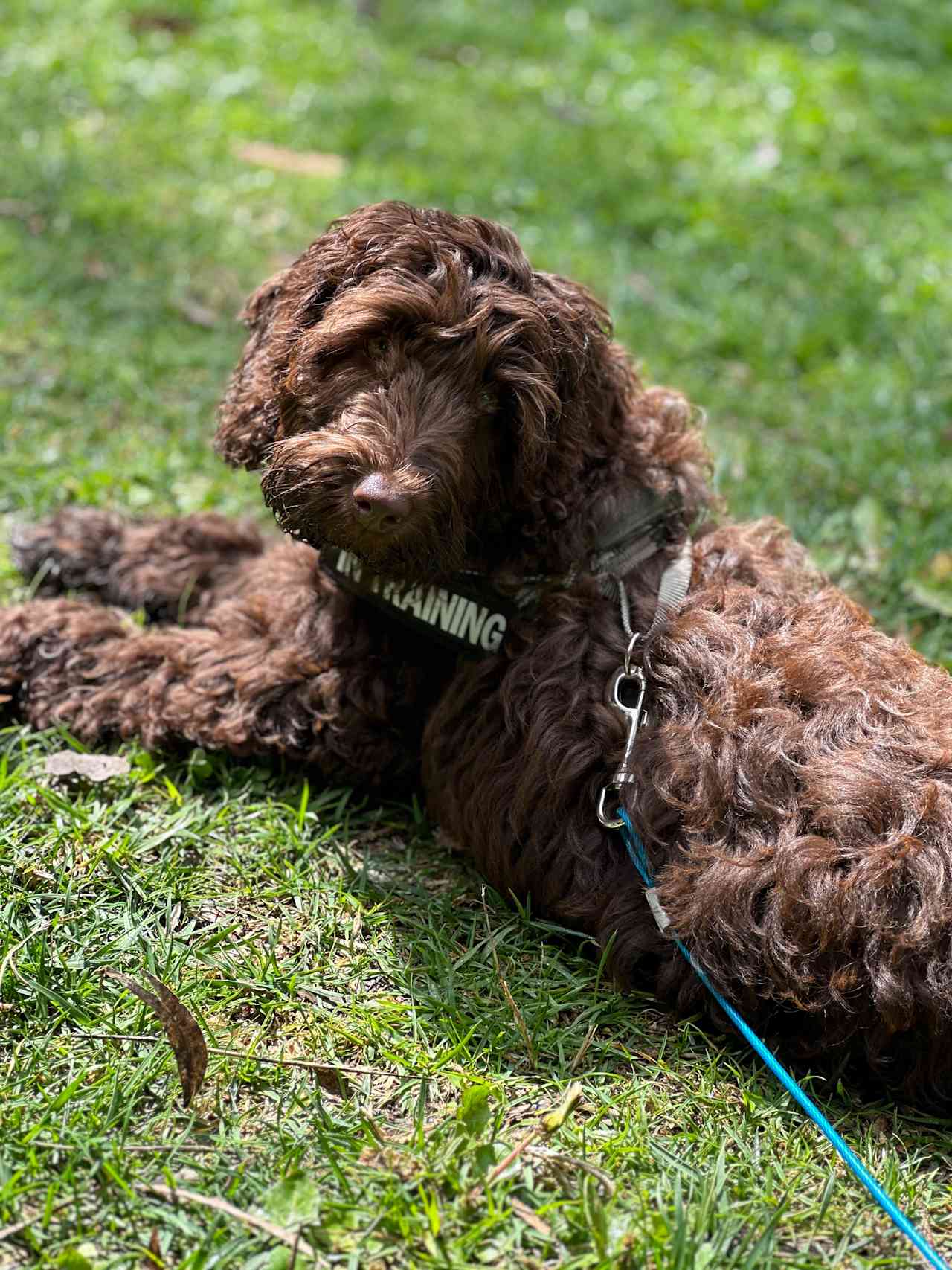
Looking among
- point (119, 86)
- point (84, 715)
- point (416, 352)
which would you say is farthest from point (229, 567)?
point (119, 86)

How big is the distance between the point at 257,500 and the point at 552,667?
6.57 ft

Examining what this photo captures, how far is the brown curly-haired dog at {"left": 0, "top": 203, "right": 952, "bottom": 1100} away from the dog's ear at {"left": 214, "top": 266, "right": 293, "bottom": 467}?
0.03 feet

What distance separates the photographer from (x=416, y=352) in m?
2.86

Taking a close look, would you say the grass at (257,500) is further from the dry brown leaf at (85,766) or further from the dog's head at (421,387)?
the dog's head at (421,387)

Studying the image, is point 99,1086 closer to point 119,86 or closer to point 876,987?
point 876,987

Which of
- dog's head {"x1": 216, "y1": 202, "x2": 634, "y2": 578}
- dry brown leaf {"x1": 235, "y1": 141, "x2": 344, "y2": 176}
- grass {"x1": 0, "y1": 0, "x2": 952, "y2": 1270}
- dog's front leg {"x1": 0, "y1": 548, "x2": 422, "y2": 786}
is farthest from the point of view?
dry brown leaf {"x1": 235, "y1": 141, "x2": 344, "y2": 176}

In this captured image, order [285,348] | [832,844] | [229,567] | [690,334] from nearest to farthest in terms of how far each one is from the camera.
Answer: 1. [832,844]
2. [285,348]
3. [229,567]
4. [690,334]

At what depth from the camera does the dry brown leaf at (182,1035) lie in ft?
8.00

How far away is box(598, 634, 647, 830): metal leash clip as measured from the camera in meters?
2.87

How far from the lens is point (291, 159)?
713cm

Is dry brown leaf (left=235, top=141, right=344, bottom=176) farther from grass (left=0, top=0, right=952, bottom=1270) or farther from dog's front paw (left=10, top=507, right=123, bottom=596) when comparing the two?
dog's front paw (left=10, top=507, right=123, bottom=596)

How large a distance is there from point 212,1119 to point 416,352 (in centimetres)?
175

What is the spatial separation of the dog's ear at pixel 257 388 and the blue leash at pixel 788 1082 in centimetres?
137

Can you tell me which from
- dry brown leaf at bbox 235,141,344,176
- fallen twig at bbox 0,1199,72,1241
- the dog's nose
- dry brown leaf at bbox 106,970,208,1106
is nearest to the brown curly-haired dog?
the dog's nose
